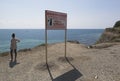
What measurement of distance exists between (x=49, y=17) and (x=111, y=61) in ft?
17.3

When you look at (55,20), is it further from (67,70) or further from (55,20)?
(67,70)

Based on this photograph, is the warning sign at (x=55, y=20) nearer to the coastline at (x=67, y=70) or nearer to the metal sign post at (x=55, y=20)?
the metal sign post at (x=55, y=20)

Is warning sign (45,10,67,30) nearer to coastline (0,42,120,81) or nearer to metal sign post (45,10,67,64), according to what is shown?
metal sign post (45,10,67,64)

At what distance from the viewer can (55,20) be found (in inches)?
517

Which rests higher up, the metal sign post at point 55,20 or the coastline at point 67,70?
the metal sign post at point 55,20

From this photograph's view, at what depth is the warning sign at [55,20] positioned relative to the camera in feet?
40.5

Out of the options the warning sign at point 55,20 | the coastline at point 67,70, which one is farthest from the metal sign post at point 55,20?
the coastline at point 67,70

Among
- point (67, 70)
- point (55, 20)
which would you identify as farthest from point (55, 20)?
point (67, 70)

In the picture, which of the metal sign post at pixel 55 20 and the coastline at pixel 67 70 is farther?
the metal sign post at pixel 55 20

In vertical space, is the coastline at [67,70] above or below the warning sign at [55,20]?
below

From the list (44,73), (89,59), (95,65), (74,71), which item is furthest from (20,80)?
(89,59)

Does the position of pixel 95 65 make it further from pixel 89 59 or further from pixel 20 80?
pixel 20 80

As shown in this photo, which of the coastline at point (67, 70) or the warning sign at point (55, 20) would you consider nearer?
the coastline at point (67, 70)

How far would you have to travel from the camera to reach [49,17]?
1245 centimetres
